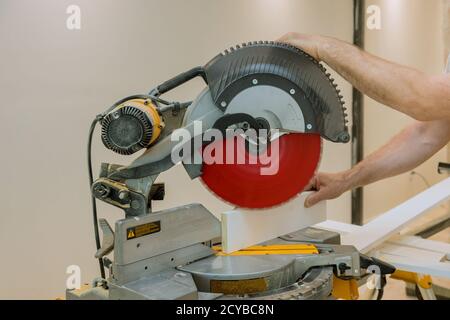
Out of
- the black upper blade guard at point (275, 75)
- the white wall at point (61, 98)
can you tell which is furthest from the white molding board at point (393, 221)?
the white wall at point (61, 98)

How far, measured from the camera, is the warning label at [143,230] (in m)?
0.87

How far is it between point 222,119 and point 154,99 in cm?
16

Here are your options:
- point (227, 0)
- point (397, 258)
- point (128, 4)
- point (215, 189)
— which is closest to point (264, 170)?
point (215, 189)

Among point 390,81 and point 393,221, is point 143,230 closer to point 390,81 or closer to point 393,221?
point 390,81

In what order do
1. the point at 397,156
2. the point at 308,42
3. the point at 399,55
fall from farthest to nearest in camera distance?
1. the point at 399,55
2. the point at 397,156
3. the point at 308,42

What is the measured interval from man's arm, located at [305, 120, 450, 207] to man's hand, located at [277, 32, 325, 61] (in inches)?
15.0

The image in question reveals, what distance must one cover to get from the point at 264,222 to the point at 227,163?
19cm

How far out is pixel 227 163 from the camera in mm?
950

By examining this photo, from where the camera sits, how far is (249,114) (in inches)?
36.6

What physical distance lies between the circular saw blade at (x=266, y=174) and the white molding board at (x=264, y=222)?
3cm

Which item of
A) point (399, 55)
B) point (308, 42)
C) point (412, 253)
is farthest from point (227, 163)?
point (399, 55)

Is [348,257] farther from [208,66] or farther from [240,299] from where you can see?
[208,66]

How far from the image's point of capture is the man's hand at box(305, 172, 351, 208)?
3.74 feet

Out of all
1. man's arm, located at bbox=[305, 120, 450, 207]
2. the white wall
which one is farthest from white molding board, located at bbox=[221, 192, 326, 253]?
the white wall
